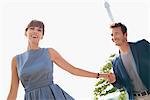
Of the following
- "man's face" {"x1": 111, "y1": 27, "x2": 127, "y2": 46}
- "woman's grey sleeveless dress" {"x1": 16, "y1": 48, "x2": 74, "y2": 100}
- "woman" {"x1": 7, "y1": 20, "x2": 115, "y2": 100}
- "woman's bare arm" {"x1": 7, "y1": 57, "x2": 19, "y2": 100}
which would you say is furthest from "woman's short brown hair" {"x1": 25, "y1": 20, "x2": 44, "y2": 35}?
"man's face" {"x1": 111, "y1": 27, "x2": 127, "y2": 46}

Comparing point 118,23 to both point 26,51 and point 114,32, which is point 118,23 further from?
point 26,51

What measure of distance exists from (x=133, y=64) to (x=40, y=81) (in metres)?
1.19

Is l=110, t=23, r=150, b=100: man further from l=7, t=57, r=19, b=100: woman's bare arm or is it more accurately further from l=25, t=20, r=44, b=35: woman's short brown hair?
l=7, t=57, r=19, b=100: woman's bare arm

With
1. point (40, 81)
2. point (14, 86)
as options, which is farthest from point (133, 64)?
point (14, 86)

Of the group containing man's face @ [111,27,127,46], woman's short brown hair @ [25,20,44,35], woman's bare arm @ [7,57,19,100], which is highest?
woman's short brown hair @ [25,20,44,35]

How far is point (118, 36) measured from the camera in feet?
12.4

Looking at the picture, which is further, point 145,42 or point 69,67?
point 145,42

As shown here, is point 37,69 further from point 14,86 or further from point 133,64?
point 133,64

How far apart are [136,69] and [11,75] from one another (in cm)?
138

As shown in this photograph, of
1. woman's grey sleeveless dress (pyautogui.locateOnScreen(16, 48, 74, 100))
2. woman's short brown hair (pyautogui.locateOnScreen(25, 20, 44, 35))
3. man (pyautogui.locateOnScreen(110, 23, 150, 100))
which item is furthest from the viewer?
man (pyautogui.locateOnScreen(110, 23, 150, 100))

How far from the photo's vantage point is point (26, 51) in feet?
11.1

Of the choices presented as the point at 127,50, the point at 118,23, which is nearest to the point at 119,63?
the point at 127,50

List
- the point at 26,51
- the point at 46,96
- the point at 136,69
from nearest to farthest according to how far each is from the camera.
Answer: the point at 46,96 → the point at 26,51 → the point at 136,69

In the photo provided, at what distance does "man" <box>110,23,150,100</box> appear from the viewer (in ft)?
12.3
